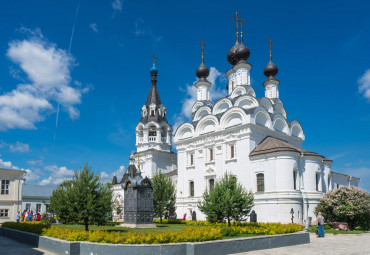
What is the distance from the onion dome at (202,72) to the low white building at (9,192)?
21.3m

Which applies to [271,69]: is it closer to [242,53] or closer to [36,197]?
[242,53]

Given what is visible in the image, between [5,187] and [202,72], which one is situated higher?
[202,72]

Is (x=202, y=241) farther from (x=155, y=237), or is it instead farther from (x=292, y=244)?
(x=292, y=244)

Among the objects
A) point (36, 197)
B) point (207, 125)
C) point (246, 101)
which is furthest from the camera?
point (36, 197)

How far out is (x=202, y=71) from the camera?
38.6m

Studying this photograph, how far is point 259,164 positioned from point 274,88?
12761 millimetres

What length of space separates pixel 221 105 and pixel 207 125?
9.55ft

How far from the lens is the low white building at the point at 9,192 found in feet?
89.9

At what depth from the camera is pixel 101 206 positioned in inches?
559

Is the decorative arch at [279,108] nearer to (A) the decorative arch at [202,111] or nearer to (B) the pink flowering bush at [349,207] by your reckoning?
(A) the decorative arch at [202,111]

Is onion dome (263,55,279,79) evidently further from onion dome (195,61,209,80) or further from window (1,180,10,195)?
window (1,180,10,195)

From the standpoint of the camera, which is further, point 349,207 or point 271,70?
point 271,70

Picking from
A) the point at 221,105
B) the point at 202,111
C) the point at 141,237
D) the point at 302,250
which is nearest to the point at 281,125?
the point at 221,105

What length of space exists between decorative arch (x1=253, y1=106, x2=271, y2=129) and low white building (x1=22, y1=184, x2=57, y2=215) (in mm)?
25814
